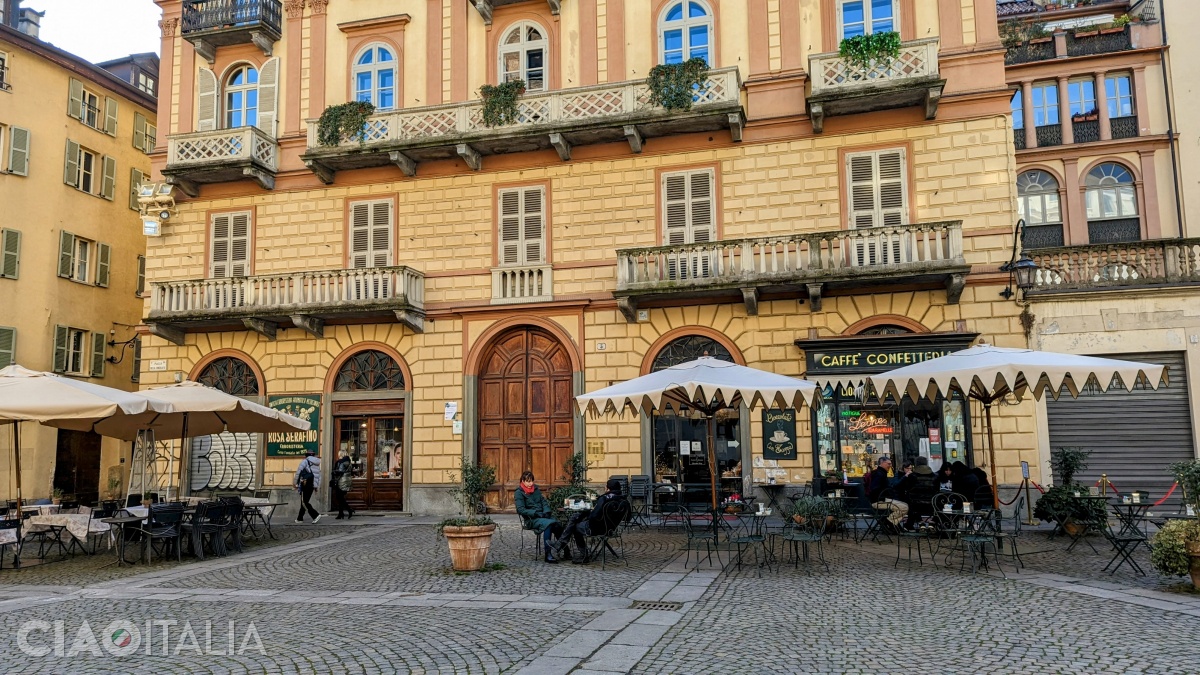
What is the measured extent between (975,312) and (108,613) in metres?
→ 15.5

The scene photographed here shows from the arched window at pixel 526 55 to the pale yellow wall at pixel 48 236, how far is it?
1457 cm

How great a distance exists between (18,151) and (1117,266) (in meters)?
28.0

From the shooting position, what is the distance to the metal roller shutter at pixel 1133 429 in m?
16.8

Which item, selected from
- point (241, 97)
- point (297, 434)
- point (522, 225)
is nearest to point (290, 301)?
point (297, 434)

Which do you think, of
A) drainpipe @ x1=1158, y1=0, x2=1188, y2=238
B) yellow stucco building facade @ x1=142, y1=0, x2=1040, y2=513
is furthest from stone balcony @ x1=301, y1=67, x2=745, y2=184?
drainpipe @ x1=1158, y1=0, x2=1188, y2=238

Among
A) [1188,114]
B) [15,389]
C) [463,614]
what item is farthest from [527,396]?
[1188,114]

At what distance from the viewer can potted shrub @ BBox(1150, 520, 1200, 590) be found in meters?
8.55

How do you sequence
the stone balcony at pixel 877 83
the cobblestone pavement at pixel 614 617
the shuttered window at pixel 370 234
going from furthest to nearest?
1. the shuttered window at pixel 370 234
2. the stone balcony at pixel 877 83
3. the cobblestone pavement at pixel 614 617

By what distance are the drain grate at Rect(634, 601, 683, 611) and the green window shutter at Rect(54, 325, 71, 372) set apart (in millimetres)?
22695

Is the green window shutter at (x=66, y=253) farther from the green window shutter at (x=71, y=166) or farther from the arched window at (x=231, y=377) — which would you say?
the arched window at (x=231, y=377)

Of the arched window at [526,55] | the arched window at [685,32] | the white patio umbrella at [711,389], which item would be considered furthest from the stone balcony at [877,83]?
the white patio umbrella at [711,389]

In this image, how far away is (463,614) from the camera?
8195 mm

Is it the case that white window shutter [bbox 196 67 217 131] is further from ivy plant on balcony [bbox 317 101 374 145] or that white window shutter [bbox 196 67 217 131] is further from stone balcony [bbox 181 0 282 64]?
ivy plant on balcony [bbox 317 101 374 145]

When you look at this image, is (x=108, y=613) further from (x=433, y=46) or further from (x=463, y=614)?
(x=433, y=46)
